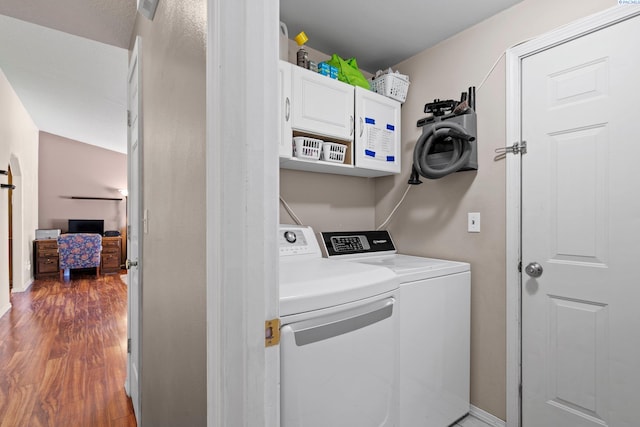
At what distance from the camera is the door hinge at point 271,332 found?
73 cm

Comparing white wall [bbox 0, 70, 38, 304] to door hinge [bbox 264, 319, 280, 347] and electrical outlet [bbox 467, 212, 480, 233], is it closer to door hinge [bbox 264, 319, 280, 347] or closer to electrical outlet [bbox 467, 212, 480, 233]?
door hinge [bbox 264, 319, 280, 347]

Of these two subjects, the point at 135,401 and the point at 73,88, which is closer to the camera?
the point at 135,401

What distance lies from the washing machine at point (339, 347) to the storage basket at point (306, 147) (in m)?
0.69

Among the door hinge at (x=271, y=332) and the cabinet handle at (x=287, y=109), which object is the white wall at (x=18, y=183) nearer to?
the cabinet handle at (x=287, y=109)

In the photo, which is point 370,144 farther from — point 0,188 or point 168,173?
point 0,188

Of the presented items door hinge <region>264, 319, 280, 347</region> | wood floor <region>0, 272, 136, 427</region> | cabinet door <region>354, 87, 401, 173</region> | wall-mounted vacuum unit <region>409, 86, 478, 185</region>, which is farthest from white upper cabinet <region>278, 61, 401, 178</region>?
wood floor <region>0, 272, 136, 427</region>

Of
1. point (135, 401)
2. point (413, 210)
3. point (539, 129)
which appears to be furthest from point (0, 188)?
point (539, 129)

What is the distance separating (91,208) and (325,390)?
7.73 meters

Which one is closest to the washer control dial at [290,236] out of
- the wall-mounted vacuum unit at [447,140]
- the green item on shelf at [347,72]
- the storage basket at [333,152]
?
the storage basket at [333,152]

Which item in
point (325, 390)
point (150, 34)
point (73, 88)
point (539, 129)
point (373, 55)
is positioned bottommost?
point (325, 390)

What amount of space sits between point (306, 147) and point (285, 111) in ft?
0.74

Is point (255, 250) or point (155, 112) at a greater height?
point (155, 112)

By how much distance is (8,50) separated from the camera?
10.1ft

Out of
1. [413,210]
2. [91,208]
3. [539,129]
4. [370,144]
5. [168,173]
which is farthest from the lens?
[91,208]
